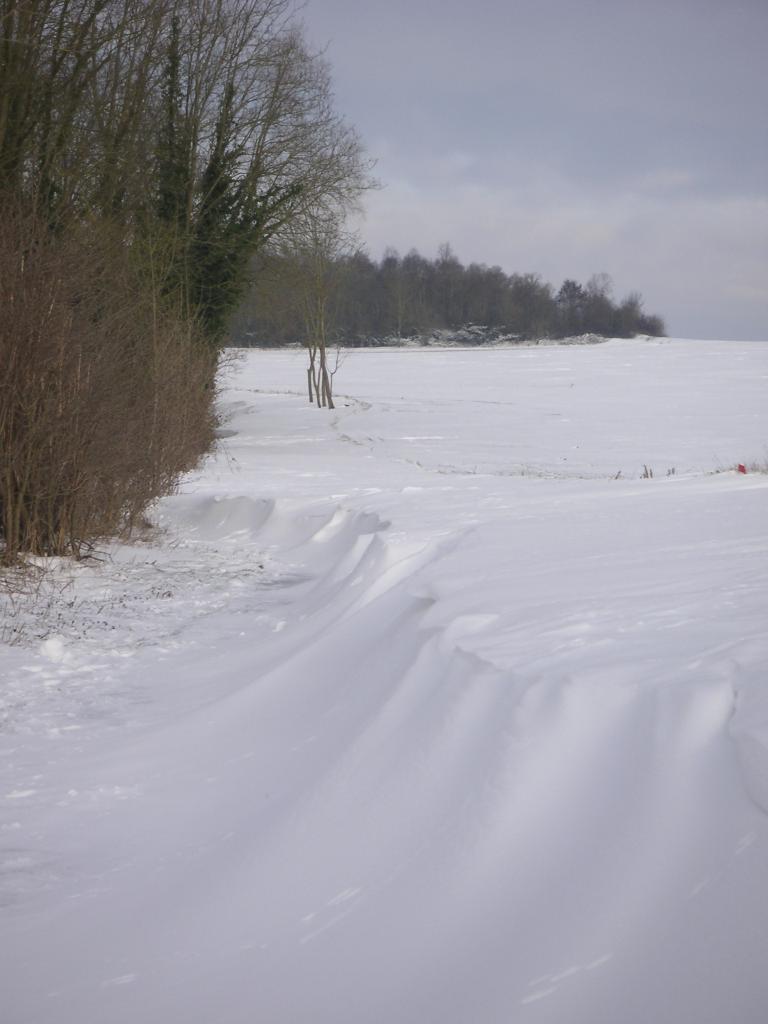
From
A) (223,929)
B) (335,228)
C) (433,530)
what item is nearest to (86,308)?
(433,530)

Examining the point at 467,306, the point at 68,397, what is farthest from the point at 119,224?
the point at 467,306

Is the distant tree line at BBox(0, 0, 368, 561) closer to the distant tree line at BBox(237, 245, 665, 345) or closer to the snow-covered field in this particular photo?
the snow-covered field

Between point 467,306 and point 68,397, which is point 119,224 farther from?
point 467,306

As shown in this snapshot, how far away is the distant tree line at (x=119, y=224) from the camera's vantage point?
8273 mm

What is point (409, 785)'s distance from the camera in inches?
150

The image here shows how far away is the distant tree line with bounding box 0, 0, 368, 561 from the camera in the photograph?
8273 millimetres

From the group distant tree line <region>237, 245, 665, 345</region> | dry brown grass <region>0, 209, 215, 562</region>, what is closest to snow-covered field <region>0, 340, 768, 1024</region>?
dry brown grass <region>0, 209, 215, 562</region>

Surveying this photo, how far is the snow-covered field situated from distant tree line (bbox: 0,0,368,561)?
1305mm

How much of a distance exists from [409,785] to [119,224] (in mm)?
11519

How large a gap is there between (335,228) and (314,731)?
63.9 feet

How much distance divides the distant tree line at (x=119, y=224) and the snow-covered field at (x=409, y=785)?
1305mm

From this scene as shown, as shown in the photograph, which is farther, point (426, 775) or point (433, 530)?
point (433, 530)

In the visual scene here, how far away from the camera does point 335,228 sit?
74.3 ft

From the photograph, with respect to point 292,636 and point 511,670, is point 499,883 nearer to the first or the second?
point 511,670
